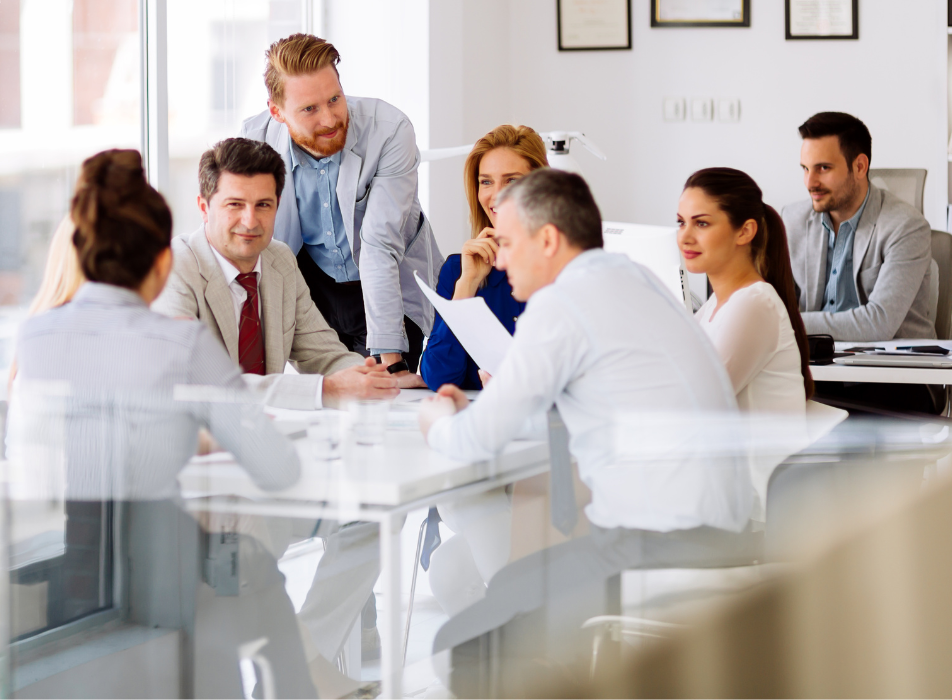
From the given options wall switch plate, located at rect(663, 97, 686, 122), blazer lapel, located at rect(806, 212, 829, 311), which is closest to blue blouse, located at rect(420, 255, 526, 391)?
blazer lapel, located at rect(806, 212, 829, 311)

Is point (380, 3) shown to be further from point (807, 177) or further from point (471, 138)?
point (807, 177)

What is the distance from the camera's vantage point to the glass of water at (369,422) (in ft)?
4.34

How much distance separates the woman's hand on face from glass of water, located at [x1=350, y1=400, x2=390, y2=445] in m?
0.54

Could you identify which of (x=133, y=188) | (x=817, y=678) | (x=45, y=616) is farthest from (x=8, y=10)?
(x=817, y=678)

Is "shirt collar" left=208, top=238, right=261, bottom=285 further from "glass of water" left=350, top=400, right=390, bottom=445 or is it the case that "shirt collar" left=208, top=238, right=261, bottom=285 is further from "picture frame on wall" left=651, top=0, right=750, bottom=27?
"picture frame on wall" left=651, top=0, right=750, bottom=27

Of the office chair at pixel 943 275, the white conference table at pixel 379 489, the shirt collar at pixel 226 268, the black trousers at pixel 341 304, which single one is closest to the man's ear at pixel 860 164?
the office chair at pixel 943 275

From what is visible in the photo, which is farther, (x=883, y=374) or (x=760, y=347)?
(x=883, y=374)

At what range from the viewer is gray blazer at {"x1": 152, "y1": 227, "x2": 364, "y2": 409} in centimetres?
147

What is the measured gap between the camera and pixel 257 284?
6.10ft

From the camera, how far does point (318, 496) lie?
122 cm

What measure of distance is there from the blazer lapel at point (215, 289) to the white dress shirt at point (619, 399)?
556 mm

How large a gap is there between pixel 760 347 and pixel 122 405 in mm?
895

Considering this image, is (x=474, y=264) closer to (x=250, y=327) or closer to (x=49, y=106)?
(x=250, y=327)

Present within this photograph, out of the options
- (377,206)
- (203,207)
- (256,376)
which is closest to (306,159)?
(377,206)
